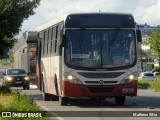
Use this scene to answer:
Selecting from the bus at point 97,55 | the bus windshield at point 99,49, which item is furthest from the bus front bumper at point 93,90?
the bus windshield at point 99,49

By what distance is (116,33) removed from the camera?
66.3ft

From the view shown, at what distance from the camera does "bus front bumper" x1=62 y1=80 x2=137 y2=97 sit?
19766 millimetres

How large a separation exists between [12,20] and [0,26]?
1041 millimetres

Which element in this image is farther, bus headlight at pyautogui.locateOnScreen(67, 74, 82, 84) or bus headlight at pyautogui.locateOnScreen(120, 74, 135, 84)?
bus headlight at pyautogui.locateOnScreen(120, 74, 135, 84)

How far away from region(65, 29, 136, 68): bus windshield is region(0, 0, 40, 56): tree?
11.0m

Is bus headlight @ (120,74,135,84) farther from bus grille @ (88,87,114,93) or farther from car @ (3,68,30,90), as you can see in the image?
car @ (3,68,30,90)

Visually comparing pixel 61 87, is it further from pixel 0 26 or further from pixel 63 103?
pixel 0 26

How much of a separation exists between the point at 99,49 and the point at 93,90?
1.51m

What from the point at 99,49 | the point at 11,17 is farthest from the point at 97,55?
the point at 11,17

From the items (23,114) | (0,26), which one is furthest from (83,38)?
(0,26)

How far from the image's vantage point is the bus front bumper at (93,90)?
19.8m

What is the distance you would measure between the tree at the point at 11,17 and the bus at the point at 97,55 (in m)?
10.3

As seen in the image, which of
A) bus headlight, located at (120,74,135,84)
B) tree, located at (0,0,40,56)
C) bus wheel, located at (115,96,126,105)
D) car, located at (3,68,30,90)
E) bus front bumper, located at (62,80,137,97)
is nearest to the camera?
bus front bumper, located at (62,80,137,97)

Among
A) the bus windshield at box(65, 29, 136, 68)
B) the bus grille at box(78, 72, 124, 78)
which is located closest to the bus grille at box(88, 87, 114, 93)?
the bus grille at box(78, 72, 124, 78)
